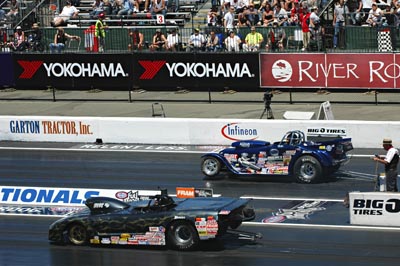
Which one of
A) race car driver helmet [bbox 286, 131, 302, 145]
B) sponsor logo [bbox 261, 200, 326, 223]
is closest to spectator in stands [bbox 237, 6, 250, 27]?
race car driver helmet [bbox 286, 131, 302, 145]

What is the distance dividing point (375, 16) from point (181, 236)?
1929cm

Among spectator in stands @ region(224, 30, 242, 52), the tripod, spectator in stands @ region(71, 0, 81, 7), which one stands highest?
spectator in stands @ region(71, 0, 81, 7)

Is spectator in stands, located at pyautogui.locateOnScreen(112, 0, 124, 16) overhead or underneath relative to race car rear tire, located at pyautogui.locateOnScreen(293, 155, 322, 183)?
overhead

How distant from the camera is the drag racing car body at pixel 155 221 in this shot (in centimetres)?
1933

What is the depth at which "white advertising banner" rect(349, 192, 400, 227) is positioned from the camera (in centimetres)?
2078

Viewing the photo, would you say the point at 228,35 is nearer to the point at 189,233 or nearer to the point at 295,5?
the point at 295,5

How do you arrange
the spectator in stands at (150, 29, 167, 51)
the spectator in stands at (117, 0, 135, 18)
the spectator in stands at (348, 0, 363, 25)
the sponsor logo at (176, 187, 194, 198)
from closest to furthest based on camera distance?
the sponsor logo at (176, 187, 194, 198) → the spectator in stands at (348, 0, 363, 25) → the spectator in stands at (150, 29, 167, 51) → the spectator in stands at (117, 0, 135, 18)

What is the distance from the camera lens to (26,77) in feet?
138

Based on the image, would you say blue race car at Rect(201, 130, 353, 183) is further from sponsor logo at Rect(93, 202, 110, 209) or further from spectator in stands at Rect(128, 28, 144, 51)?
spectator in stands at Rect(128, 28, 144, 51)

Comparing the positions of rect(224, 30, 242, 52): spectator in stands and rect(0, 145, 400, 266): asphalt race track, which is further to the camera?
rect(224, 30, 242, 52): spectator in stands

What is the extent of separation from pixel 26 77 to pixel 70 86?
2.00 m

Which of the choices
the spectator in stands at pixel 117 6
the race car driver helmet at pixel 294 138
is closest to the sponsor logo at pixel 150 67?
the spectator in stands at pixel 117 6

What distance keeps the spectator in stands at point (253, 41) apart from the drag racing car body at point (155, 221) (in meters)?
18.1

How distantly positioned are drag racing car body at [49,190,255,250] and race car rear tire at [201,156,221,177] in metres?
5.96
